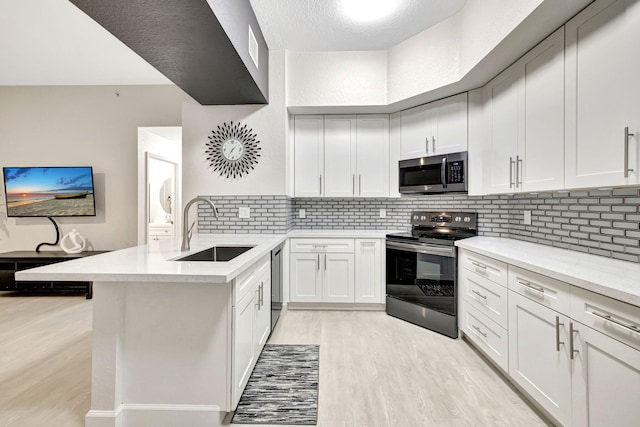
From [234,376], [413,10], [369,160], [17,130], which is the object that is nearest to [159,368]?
[234,376]

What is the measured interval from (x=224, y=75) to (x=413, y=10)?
1.68 metres

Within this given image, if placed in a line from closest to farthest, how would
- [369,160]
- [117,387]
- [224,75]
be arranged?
[117,387]
[224,75]
[369,160]

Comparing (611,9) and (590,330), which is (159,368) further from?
(611,9)

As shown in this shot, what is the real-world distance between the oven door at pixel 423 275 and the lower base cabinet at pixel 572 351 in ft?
2.35

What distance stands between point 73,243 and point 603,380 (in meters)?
5.40

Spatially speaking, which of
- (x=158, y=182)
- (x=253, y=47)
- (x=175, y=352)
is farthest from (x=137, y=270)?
(x=158, y=182)

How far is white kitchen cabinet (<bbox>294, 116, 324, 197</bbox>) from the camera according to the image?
354 centimetres

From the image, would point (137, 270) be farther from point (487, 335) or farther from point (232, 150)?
point (487, 335)

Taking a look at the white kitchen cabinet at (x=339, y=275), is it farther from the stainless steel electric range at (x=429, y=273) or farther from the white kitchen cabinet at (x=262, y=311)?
the white kitchen cabinet at (x=262, y=311)

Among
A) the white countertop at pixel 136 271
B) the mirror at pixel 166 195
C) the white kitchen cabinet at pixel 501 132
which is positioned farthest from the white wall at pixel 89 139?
the white kitchen cabinet at pixel 501 132

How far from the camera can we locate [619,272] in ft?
4.61

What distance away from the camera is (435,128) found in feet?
10.2

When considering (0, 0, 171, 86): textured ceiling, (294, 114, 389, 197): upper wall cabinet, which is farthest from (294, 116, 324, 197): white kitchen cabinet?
(0, 0, 171, 86): textured ceiling

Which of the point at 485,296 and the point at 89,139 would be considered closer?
the point at 485,296
